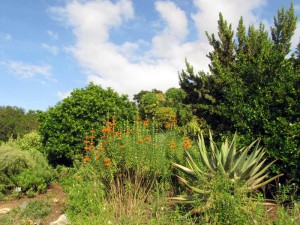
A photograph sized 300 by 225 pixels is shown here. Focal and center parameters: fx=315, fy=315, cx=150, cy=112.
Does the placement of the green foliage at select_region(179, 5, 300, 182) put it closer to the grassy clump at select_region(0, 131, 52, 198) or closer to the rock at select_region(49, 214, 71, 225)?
the rock at select_region(49, 214, 71, 225)

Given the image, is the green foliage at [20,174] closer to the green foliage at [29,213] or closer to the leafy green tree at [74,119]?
the green foliage at [29,213]

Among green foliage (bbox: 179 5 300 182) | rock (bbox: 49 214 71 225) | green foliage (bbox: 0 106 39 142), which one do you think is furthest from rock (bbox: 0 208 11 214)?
green foliage (bbox: 0 106 39 142)

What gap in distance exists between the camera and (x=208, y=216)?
4145 mm

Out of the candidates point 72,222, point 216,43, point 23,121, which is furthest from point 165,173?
point 23,121

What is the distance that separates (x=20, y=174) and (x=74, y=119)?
2466 millimetres

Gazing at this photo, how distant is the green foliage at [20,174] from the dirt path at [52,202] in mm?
228

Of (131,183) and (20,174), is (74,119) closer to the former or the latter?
(20,174)

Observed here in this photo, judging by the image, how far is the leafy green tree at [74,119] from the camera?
9.66 meters

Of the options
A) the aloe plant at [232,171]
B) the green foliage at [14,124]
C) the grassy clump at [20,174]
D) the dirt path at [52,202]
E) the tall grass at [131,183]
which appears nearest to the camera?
the aloe plant at [232,171]

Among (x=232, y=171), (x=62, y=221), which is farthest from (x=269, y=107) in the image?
(x=62, y=221)

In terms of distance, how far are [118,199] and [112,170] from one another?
1.85 feet

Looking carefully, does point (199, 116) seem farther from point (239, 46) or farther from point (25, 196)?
point (25, 196)

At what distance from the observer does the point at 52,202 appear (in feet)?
23.0

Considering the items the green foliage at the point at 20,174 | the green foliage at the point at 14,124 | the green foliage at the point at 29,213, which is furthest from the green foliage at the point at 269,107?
the green foliage at the point at 14,124
